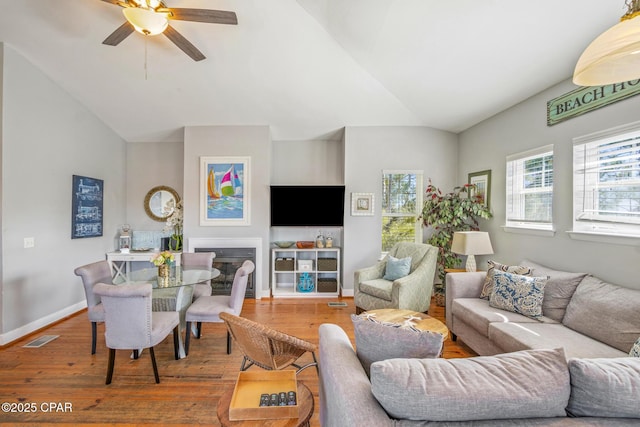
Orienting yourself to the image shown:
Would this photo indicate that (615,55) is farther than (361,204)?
No

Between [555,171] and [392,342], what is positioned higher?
[555,171]

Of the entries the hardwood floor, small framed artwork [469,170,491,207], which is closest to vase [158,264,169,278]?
the hardwood floor

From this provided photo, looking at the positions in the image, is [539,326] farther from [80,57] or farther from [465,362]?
[80,57]

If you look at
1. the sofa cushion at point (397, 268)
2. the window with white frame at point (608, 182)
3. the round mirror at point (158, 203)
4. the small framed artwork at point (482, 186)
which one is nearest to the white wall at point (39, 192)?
the round mirror at point (158, 203)

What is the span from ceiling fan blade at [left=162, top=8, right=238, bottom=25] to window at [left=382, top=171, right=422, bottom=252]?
306 centimetres

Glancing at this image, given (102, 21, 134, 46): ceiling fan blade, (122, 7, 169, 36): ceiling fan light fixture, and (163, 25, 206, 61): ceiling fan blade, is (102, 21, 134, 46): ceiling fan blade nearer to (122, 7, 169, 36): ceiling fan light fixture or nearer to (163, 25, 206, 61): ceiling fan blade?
(122, 7, 169, 36): ceiling fan light fixture

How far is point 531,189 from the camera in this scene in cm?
311

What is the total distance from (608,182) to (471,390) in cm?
248

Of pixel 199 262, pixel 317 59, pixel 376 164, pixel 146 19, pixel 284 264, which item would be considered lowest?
pixel 284 264

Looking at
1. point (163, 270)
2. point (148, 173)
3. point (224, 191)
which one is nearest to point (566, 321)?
point (163, 270)

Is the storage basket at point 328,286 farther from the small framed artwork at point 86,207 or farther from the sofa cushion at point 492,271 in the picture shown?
the small framed artwork at point 86,207

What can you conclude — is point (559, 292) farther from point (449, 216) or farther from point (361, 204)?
point (361, 204)

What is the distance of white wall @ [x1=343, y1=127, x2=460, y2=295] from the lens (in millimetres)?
4488

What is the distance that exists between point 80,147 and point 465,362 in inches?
203
